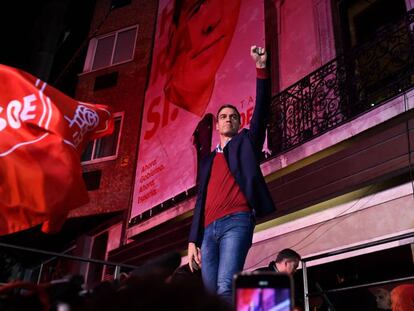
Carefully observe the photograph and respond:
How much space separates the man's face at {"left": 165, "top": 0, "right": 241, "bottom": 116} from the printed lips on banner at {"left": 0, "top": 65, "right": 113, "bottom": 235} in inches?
256

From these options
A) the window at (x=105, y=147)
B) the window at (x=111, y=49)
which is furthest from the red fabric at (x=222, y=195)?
the window at (x=111, y=49)

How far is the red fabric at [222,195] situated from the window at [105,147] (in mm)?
11725

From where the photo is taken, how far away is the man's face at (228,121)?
12.0 ft

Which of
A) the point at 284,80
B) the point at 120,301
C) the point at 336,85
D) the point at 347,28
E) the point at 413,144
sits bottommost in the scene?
the point at 120,301

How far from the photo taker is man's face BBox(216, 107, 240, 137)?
3.67 m

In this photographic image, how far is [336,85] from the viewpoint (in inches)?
330

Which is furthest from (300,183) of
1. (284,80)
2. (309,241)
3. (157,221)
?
(157,221)

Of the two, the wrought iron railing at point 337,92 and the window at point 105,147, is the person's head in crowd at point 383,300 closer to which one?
the wrought iron railing at point 337,92

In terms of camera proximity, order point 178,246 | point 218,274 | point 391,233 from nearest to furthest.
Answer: point 218,274 → point 391,233 → point 178,246

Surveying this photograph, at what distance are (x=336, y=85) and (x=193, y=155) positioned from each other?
409 cm

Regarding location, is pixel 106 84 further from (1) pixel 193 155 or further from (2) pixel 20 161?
(2) pixel 20 161

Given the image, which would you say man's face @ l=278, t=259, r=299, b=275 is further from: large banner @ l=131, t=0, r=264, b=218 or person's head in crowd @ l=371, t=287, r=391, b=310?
large banner @ l=131, t=0, r=264, b=218

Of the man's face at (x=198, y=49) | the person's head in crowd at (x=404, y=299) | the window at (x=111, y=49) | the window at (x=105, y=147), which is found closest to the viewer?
the person's head in crowd at (x=404, y=299)

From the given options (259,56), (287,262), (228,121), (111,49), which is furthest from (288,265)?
(111,49)
